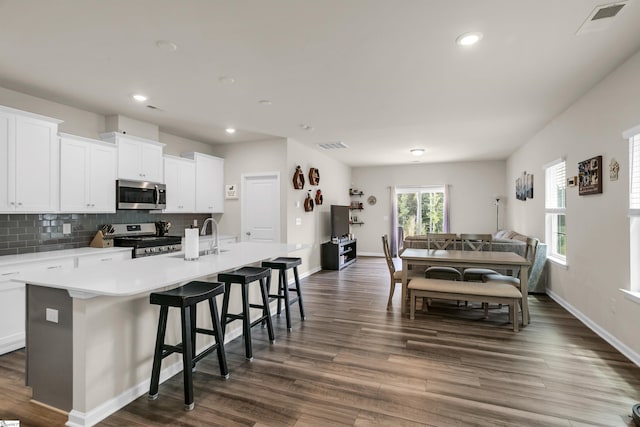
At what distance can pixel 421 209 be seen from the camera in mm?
9148

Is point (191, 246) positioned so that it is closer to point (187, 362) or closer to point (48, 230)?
point (187, 362)

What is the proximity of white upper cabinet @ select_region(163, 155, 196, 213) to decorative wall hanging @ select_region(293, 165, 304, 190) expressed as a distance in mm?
1774

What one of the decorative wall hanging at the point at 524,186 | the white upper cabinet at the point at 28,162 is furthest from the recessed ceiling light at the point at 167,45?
the decorative wall hanging at the point at 524,186

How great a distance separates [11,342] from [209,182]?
354 cm

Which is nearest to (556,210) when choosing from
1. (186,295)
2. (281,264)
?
(281,264)

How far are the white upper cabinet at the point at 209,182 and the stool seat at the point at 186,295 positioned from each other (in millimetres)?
3558

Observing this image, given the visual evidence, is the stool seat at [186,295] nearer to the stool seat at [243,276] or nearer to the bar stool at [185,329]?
the bar stool at [185,329]

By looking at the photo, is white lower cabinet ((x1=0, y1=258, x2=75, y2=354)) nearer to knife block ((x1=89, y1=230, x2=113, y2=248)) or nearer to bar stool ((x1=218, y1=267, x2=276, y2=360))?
knife block ((x1=89, y1=230, x2=113, y2=248))

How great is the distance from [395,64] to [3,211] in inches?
160

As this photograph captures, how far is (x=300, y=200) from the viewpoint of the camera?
627 cm

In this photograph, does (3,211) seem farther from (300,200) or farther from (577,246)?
(577,246)

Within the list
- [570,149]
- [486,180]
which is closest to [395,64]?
[570,149]

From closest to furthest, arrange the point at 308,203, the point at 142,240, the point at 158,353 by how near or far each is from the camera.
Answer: the point at 158,353 < the point at 142,240 < the point at 308,203

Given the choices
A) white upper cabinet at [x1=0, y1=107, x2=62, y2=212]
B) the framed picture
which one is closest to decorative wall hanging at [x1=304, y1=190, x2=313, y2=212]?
the framed picture
